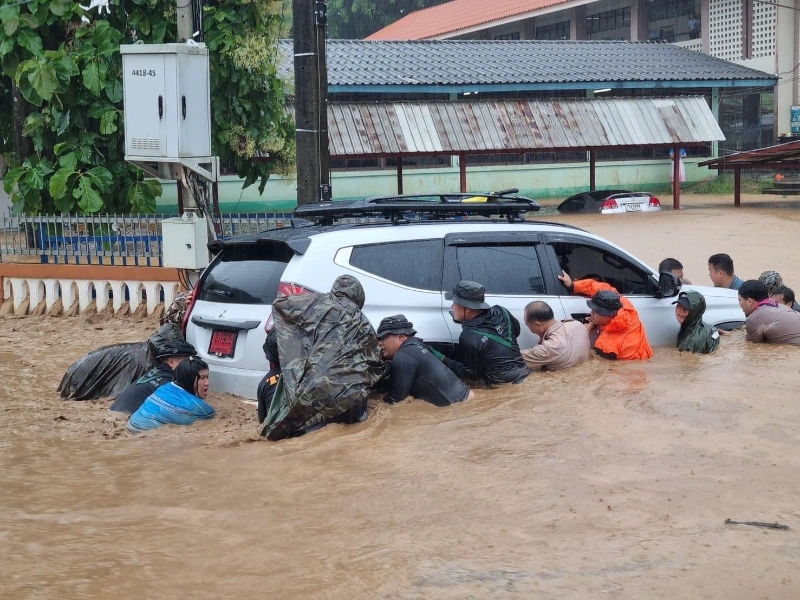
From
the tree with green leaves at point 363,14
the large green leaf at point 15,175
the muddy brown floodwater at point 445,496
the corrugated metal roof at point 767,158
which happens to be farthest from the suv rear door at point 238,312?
the tree with green leaves at point 363,14

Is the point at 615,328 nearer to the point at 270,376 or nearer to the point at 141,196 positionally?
the point at 270,376

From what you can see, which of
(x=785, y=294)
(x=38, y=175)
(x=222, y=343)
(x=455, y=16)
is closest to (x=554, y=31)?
(x=455, y=16)

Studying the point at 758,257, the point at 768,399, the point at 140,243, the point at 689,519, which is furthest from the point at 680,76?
the point at 689,519

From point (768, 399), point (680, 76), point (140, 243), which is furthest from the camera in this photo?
point (680, 76)

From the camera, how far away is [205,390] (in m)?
6.62

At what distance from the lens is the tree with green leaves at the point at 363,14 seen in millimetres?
48719

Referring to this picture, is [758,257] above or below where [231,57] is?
below

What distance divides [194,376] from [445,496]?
2.15m

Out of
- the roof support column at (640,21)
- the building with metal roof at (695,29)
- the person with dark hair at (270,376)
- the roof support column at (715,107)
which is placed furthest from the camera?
the roof support column at (640,21)

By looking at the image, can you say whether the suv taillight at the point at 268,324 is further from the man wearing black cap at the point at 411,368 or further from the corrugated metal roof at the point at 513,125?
the corrugated metal roof at the point at 513,125

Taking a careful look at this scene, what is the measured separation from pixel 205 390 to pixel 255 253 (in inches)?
39.2

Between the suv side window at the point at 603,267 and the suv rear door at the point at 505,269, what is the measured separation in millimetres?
231

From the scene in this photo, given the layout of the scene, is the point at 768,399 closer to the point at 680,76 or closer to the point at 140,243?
the point at 140,243

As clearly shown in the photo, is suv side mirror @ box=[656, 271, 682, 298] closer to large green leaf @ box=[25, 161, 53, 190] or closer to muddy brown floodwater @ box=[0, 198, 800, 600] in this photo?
muddy brown floodwater @ box=[0, 198, 800, 600]
